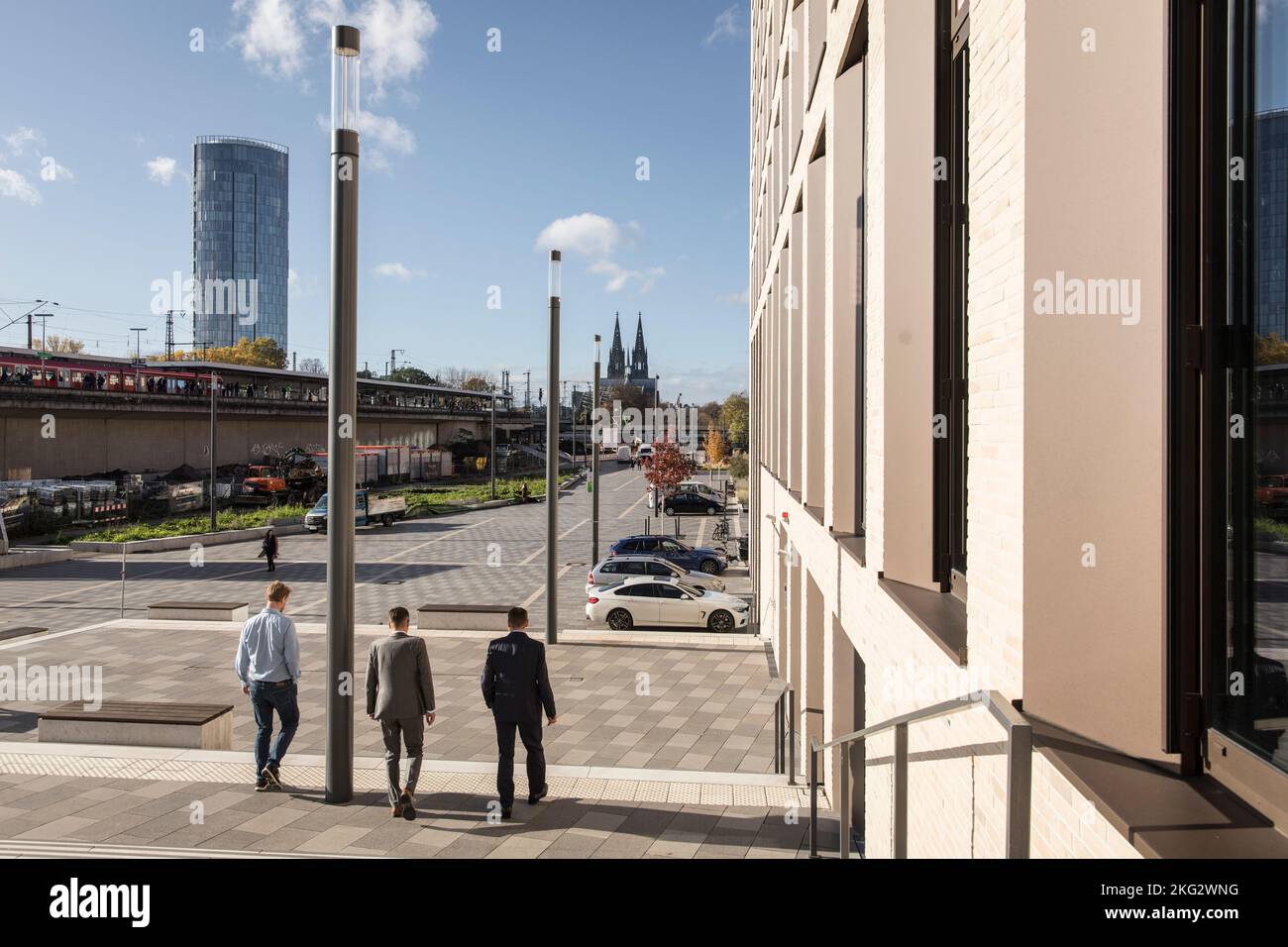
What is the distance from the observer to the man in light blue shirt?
7434mm

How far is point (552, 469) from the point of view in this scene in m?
15.7

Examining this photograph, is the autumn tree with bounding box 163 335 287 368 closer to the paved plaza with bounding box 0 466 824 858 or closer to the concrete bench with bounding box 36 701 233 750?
the paved plaza with bounding box 0 466 824 858

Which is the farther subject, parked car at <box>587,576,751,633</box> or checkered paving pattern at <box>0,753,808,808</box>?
parked car at <box>587,576,751,633</box>

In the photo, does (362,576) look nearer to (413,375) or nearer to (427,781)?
(427,781)

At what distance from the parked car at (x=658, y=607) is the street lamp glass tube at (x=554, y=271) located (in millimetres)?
6627

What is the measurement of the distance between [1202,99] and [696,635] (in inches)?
587

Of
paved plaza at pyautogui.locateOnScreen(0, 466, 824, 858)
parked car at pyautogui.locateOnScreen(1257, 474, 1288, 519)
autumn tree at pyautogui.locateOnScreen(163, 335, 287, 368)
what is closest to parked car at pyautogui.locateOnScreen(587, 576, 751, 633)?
paved plaza at pyautogui.locateOnScreen(0, 466, 824, 858)

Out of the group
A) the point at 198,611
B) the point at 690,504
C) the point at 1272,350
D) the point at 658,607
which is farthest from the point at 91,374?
the point at 1272,350

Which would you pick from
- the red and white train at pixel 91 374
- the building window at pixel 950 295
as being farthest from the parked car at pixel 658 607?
the red and white train at pixel 91 374

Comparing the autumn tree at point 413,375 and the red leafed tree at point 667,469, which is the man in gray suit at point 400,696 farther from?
the autumn tree at point 413,375

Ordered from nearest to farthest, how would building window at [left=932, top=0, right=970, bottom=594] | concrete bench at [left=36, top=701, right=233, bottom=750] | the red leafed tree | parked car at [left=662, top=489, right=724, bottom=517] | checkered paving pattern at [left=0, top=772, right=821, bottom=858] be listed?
building window at [left=932, top=0, right=970, bottom=594], checkered paving pattern at [left=0, top=772, right=821, bottom=858], concrete bench at [left=36, top=701, right=233, bottom=750], the red leafed tree, parked car at [left=662, top=489, right=724, bottom=517]

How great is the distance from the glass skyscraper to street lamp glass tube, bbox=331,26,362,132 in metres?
157

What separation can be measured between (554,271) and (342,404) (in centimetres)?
956
